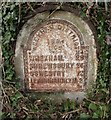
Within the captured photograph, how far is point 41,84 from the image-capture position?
2.95 m

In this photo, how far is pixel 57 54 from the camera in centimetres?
290

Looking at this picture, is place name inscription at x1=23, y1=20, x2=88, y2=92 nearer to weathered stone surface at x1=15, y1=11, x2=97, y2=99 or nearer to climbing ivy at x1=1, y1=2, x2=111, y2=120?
weathered stone surface at x1=15, y1=11, x2=97, y2=99

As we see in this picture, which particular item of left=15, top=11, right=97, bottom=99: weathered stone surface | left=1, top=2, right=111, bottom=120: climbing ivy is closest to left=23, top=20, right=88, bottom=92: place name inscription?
left=15, top=11, right=97, bottom=99: weathered stone surface

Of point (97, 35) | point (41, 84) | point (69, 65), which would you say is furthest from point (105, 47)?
point (41, 84)

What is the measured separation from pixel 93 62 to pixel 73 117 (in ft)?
1.39

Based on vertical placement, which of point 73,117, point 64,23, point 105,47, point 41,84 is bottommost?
point 73,117

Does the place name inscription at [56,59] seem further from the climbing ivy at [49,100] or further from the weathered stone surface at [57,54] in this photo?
the climbing ivy at [49,100]

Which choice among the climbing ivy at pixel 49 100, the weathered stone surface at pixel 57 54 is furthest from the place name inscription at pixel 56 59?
the climbing ivy at pixel 49 100

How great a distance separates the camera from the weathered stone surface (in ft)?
9.39

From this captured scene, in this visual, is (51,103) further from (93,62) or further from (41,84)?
(93,62)

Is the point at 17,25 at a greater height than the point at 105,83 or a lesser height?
greater

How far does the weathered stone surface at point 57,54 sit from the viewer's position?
2.86 meters

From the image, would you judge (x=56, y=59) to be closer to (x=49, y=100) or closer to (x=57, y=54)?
(x=57, y=54)

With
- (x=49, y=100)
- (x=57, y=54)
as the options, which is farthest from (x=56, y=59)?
(x=49, y=100)
